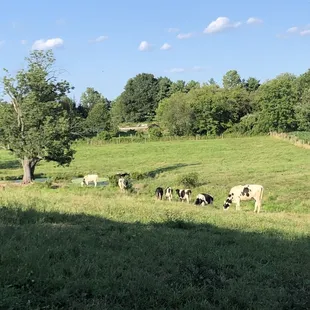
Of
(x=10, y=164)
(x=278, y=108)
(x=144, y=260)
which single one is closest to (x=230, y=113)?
(x=278, y=108)

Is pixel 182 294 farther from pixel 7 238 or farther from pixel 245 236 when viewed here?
pixel 245 236

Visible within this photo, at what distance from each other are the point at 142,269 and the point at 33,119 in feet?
85.4

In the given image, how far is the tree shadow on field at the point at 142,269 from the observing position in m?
5.35

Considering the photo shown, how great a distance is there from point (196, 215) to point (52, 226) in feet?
18.9

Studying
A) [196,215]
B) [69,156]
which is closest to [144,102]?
[69,156]

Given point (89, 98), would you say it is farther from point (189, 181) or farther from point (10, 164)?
point (189, 181)

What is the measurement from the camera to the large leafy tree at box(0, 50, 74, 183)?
1195 inches

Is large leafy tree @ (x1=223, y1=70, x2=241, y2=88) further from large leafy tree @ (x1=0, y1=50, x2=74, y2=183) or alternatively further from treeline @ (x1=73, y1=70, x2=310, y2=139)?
large leafy tree @ (x1=0, y1=50, x2=74, y2=183)

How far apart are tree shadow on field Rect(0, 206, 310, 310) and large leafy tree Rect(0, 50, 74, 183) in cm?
2124

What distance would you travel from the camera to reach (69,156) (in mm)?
33312

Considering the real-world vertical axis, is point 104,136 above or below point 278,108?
below

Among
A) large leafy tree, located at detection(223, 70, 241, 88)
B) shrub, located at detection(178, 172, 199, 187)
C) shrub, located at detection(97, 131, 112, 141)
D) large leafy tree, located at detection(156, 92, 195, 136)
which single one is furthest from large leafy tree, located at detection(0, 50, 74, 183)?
large leafy tree, located at detection(223, 70, 241, 88)

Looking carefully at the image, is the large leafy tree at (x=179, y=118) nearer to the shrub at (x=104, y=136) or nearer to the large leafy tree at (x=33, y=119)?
the shrub at (x=104, y=136)

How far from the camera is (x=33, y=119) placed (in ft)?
100
